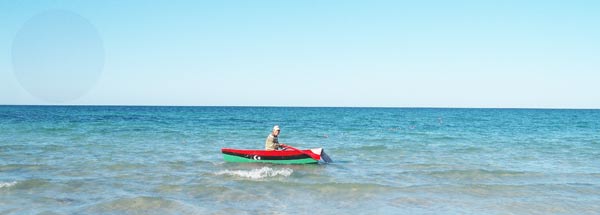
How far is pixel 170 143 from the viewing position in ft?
79.4

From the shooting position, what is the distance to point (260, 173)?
14.0 m

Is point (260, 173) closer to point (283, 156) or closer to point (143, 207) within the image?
point (283, 156)

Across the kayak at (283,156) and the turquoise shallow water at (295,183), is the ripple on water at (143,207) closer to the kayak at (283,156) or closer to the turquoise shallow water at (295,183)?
the turquoise shallow water at (295,183)

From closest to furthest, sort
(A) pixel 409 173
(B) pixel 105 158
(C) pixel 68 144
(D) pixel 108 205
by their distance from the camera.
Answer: (D) pixel 108 205, (A) pixel 409 173, (B) pixel 105 158, (C) pixel 68 144

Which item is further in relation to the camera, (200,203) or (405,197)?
(405,197)

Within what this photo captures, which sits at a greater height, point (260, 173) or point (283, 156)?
point (283, 156)

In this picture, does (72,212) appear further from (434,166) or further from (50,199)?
(434,166)

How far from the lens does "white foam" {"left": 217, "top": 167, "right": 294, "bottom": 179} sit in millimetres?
13656

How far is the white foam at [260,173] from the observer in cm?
1366

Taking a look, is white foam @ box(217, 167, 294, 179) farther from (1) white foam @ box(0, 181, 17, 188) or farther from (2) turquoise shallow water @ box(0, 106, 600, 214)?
(1) white foam @ box(0, 181, 17, 188)

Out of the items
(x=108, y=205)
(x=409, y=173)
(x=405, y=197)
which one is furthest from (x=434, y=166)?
(x=108, y=205)

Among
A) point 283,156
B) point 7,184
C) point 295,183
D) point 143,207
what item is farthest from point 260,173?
point 7,184

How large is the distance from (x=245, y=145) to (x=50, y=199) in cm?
1538

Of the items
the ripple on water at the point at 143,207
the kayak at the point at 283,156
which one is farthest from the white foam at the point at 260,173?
the ripple on water at the point at 143,207
